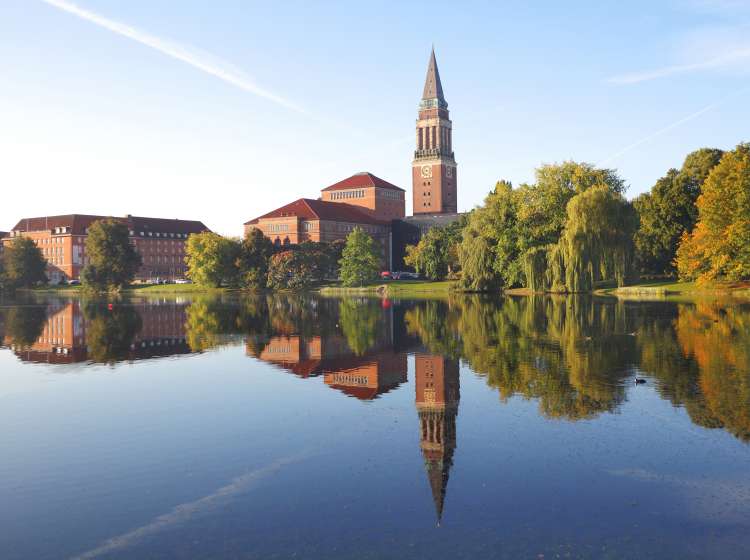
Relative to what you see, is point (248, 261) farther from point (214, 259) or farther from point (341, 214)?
point (341, 214)

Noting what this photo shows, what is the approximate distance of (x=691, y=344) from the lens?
31203 mm

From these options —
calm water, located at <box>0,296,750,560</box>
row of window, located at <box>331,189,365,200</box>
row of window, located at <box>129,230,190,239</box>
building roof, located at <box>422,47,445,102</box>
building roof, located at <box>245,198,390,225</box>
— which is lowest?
calm water, located at <box>0,296,750,560</box>

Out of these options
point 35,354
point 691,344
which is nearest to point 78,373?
point 35,354

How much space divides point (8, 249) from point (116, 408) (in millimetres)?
140316

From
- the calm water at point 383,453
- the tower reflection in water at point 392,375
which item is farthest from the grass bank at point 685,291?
the tower reflection in water at point 392,375

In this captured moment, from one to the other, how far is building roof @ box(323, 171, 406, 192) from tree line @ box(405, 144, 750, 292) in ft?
265

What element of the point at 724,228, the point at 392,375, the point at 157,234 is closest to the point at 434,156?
the point at 157,234

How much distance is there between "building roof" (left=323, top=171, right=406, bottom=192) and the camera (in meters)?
176

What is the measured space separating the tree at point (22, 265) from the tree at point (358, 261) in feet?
219

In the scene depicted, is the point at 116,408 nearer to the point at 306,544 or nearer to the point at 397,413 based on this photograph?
the point at 397,413

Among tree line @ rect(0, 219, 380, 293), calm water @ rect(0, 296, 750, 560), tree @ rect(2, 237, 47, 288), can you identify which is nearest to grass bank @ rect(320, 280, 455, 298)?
tree line @ rect(0, 219, 380, 293)

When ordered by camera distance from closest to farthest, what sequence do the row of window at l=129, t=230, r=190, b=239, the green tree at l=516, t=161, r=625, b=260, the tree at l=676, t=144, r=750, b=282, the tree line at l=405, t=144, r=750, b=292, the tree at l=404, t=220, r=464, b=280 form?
the tree at l=676, t=144, r=750, b=282 < the tree line at l=405, t=144, r=750, b=292 < the green tree at l=516, t=161, r=625, b=260 < the tree at l=404, t=220, r=464, b=280 < the row of window at l=129, t=230, r=190, b=239

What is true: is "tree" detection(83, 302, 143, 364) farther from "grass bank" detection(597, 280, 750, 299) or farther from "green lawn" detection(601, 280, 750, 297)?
"green lawn" detection(601, 280, 750, 297)

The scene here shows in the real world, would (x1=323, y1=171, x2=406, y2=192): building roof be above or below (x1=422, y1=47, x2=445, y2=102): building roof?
below
